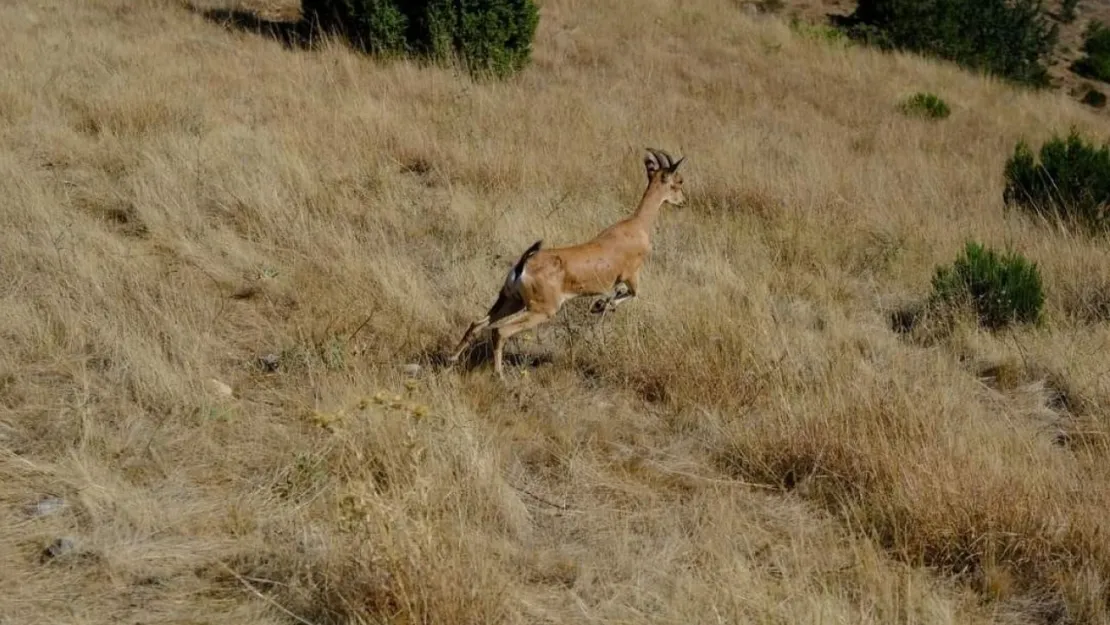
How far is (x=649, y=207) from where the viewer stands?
589cm

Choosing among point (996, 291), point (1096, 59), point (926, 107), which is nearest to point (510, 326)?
point (996, 291)

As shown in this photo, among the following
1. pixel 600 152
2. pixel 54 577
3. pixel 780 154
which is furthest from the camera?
pixel 780 154

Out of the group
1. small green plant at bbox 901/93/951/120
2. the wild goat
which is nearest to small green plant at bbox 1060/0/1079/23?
small green plant at bbox 901/93/951/120

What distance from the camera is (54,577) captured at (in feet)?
11.2

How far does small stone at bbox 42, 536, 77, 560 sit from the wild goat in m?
1.99

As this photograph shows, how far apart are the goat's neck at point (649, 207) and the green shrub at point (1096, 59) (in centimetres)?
2697

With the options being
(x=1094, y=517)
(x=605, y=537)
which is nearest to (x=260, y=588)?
(x=605, y=537)

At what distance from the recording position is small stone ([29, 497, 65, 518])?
145 inches

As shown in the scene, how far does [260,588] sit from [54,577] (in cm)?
68

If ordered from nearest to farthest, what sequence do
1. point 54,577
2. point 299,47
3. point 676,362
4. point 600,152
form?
1. point 54,577
2. point 676,362
3. point 600,152
4. point 299,47

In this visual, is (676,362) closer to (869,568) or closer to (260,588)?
(869,568)

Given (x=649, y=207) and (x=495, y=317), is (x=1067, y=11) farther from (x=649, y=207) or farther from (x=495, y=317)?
(x=495, y=317)

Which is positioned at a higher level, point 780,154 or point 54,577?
point 54,577

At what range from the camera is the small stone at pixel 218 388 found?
15.2 feet
